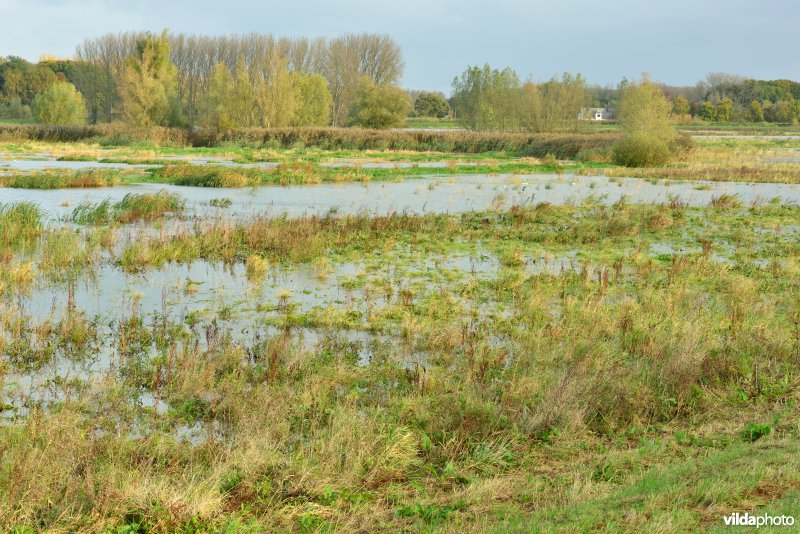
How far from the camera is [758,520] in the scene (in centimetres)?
455

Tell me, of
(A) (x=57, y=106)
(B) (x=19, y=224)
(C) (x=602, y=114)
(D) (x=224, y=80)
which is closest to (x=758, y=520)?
(B) (x=19, y=224)

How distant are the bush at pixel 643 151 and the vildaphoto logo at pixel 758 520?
39.6 metres

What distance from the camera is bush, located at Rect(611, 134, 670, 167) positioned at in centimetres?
4156

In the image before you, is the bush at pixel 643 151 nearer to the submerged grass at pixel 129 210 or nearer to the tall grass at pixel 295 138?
the tall grass at pixel 295 138

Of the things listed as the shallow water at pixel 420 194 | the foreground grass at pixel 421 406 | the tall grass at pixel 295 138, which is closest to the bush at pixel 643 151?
the shallow water at pixel 420 194

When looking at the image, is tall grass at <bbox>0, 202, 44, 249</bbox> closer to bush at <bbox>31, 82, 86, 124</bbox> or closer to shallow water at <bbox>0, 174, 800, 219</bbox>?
shallow water at <bbox>0, 174, 800, 219</bbox>

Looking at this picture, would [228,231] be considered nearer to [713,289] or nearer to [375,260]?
[375,260]

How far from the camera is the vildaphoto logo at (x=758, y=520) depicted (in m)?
4.48

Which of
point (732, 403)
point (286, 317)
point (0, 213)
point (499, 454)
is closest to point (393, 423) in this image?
point (499, 454)

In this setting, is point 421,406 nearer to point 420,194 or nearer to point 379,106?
point 420,194

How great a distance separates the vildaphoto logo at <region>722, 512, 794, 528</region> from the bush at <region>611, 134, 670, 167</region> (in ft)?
130

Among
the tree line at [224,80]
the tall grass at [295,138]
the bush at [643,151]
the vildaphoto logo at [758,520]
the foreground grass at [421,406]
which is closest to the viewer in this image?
the vildaphoto logo at [758,520]

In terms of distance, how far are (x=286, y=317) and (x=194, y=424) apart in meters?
3.67

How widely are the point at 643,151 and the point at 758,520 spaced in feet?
131
